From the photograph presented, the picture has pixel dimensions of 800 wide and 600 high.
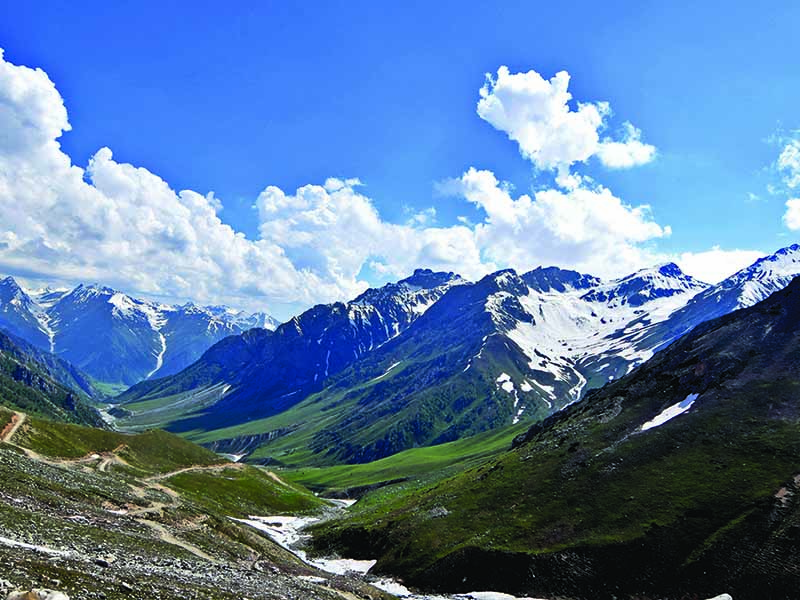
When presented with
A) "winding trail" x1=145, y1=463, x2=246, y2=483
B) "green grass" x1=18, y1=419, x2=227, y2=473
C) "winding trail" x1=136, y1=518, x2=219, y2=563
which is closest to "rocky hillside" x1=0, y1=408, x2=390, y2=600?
"winding trail" x1=136, y1=518, x2=219, y2=563

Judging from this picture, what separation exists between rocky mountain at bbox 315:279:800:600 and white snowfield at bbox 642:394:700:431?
430mm

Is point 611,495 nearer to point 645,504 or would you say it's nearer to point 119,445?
point 645,504

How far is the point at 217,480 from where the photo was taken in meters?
137

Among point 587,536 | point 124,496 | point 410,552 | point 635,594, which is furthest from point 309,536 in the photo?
point 635,594

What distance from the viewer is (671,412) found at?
359 feet

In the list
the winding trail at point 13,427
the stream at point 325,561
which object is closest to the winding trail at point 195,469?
the stream at point 325,561

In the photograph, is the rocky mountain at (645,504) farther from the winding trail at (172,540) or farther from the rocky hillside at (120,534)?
the winding trail at (172,540)

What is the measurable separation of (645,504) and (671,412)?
119 ft

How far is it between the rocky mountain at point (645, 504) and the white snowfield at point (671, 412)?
16.9 inches

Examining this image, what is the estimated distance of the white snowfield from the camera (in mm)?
106375

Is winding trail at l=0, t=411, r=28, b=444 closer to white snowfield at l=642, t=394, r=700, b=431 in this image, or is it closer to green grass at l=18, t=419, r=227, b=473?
green grass at l=18, t=419, r=227, b=473

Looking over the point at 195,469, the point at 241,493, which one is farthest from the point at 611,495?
the point at 195,469

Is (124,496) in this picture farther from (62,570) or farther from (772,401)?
(772,401)

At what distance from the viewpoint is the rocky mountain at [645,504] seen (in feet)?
220
